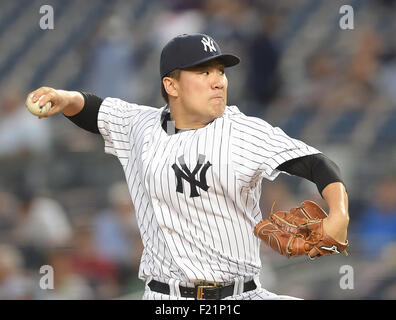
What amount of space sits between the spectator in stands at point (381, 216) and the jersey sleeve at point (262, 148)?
2690 millimetres

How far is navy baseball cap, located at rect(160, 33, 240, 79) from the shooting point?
3.00m

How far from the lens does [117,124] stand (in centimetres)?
328

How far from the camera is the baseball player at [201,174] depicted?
2834 mm

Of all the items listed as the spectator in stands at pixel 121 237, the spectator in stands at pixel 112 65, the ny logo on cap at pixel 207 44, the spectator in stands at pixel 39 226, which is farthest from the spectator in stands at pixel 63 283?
the ny logo on cap at pixel 207 44

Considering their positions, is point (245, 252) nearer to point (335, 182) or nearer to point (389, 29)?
point (335, 182)

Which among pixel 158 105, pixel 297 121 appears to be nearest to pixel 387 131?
pixel 297 121

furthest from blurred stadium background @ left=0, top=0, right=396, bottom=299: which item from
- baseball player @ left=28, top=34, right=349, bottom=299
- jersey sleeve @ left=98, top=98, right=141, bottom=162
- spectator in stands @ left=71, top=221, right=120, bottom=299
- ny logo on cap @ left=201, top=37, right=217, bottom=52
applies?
ny logo on cap @ left=201, top=37, right=217, bottom=52

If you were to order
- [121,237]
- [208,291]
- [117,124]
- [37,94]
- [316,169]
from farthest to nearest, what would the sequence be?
[121,237] → [117,124] → [37,94] → [208,291] → [316,169]

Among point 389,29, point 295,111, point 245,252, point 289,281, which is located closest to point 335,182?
point 245,252

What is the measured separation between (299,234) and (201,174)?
0.39m

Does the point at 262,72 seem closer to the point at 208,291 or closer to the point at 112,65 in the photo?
the point at 112,65

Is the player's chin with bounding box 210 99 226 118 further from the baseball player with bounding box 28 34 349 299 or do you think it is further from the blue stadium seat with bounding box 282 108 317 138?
the blue stadium seat with bounding box 282 108 317 138

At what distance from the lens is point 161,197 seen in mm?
2967

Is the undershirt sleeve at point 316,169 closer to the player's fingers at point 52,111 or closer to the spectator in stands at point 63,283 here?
the player's fingers at point 52,111
